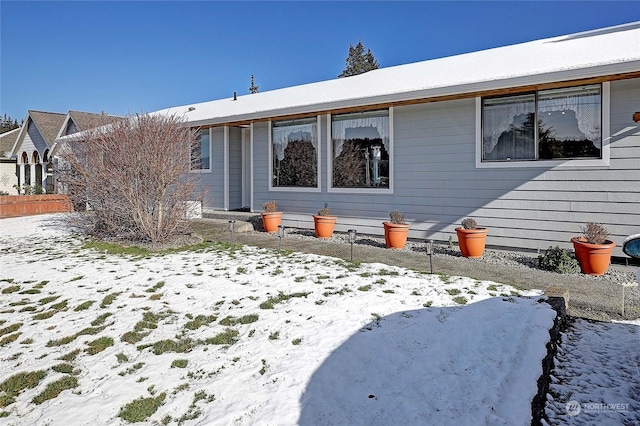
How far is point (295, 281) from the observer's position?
16.2 feet

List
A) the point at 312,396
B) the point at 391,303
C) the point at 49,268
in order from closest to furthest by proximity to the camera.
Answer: the point at 312,396
the point at 391,303
the point at 49,268

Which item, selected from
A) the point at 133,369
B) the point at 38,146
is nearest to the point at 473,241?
the point at 133,369

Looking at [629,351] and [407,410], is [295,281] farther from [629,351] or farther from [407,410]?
[629,351]

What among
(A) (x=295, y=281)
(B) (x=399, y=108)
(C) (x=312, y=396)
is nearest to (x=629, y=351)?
(C) (x=312, y=396)

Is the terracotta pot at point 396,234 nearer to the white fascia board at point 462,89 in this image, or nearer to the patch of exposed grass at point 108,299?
the white fascia board at point 462,89

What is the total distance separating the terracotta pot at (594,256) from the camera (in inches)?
205

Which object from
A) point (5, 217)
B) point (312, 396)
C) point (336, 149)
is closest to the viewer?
point (312, 396)

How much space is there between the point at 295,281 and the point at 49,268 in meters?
3.77

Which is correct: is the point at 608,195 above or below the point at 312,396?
above

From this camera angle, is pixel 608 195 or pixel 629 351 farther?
pixel 608 195

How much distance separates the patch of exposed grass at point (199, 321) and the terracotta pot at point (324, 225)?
4.54 metres

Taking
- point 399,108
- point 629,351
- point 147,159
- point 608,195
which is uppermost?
point 399,108

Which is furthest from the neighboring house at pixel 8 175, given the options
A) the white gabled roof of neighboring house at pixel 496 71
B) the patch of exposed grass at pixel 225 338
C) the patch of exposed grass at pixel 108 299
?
the patch of exposed grass at pixel 225 338

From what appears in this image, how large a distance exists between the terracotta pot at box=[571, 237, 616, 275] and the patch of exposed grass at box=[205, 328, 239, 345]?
4.71 metres
